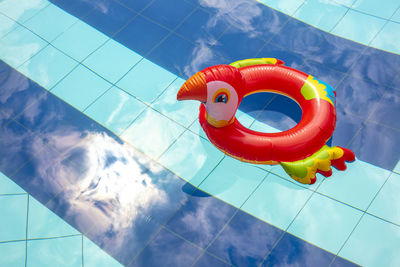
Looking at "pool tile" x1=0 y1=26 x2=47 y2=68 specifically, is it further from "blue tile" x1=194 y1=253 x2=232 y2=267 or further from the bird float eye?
"blue tile" x1=194 y1=253 x2=232 y2=267

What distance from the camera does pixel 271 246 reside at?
4.86 m

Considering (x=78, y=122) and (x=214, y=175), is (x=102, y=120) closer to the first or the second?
(x=78, y=122)

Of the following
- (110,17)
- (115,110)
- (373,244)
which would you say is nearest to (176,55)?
(115,110)

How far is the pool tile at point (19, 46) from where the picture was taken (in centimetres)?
680

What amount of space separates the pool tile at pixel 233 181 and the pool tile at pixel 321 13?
3.00 meters

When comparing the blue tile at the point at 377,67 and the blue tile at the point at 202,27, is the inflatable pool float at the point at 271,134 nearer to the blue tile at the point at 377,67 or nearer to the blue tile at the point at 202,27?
the blue tile at the point at 377,67

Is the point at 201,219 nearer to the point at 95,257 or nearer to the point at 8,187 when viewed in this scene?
the point at 95,257

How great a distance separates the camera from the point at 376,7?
7.12 metres

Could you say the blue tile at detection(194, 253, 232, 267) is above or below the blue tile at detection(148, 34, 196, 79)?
below

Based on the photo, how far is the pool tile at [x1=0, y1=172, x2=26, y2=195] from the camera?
17.9ft

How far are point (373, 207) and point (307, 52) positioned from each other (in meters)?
2.71

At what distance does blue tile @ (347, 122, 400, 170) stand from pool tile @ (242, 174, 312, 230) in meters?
0.96

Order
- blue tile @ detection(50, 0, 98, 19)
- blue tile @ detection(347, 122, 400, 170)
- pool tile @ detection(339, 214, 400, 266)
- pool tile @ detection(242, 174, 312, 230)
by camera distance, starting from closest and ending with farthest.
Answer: pool tile @ detection(339, 214, 400, 266) → pool tile @ detection(242, 174, 312, 230) → blue tile @ detection(347, 122, 400, 170) → blue tile @ detection(50, 0, 98, 19)

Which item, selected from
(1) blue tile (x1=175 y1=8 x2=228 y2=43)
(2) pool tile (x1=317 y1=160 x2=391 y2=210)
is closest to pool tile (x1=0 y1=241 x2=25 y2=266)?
(2) pool tile (x1=317 y1=160 x2=391 y2=210)
